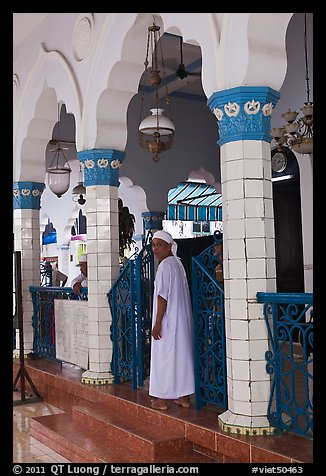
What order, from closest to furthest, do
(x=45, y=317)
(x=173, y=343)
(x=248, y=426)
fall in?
1. (x=248, y=426)
2. (x=173, y=343)
3. (x=45, y=317)

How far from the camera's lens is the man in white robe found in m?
4.85

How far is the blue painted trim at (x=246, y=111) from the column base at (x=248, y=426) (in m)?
2.05

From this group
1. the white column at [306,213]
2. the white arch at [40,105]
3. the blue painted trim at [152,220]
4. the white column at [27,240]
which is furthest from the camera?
the blue painted trim at [152,220]

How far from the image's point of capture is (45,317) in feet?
26.0

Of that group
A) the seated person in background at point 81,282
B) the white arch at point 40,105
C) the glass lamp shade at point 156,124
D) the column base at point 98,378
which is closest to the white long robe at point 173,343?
the column base at point 98,378

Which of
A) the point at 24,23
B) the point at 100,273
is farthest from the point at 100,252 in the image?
the point at 24,23

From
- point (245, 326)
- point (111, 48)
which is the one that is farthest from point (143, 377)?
point (111, 48)

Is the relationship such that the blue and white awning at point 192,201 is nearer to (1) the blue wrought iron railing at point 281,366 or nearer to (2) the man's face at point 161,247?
(2) the man's face at point 161,247

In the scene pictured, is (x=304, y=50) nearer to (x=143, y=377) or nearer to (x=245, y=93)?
(x=245, y=93)

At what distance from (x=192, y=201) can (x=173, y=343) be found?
10567mm

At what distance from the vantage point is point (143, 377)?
584 cm

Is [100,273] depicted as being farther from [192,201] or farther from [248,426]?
[192,201]

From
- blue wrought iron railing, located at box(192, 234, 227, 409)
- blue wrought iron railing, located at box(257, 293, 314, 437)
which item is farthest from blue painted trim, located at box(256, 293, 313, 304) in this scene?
blue wrought iron railing, located at box(192, 234, 227, 409)

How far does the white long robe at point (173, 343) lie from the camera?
15.9 ft
